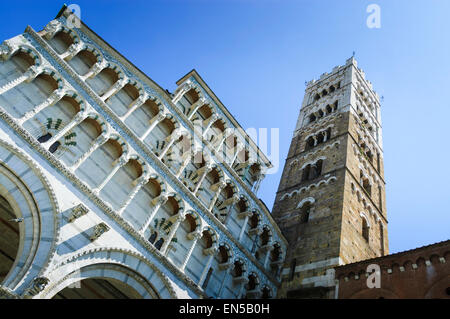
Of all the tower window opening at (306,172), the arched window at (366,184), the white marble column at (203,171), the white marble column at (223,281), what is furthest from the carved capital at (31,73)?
the arched window at (366,184)

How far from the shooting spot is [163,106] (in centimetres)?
1296

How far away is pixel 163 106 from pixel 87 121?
2902mm

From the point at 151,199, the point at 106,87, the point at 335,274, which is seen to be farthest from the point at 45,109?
the point at 335,274

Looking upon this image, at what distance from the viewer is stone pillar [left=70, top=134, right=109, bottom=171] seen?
31.8 feet

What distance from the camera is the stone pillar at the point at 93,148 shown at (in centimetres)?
970

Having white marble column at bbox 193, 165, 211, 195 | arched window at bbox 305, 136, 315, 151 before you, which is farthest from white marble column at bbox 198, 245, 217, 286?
arched window at bbox 305, 136, 315, 151

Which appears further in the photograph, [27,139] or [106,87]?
[106,87]

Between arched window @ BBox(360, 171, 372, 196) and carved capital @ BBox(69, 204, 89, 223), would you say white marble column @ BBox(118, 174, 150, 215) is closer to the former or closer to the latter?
carved capital @ BBox(69, 204, 89, 223)

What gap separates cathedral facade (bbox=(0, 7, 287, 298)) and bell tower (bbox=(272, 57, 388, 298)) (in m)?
1.43
